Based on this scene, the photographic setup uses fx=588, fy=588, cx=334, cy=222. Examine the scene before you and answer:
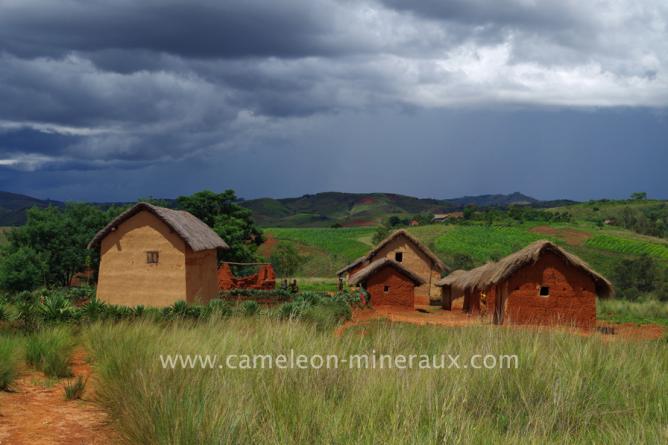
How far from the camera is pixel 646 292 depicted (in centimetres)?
4644

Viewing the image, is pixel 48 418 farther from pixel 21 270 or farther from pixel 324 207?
pixel 324 207

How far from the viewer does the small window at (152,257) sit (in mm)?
26219

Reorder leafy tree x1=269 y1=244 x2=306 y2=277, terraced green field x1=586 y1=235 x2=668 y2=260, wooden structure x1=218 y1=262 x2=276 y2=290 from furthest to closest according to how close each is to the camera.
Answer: terraced green field x1=586 y1=235 x2=668 y2=260
leafy tree x1=269 y1=244 x2=306 y2=277
wooden structure x1=218 y1=262 x2=276 y2=290

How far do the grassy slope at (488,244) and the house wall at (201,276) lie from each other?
3385cm

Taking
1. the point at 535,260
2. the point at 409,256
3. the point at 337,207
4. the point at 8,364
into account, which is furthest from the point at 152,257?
the point at 337,207

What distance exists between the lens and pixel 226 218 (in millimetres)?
42562

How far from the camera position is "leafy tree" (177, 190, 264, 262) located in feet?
135

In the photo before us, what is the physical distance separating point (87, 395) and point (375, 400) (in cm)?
424

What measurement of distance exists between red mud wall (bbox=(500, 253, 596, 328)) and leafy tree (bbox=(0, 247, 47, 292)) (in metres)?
29.0

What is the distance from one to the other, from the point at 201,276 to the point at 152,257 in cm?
292

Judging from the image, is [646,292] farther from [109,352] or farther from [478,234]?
[109,352]

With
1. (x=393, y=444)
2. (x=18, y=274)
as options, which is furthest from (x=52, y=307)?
(x=18, y=274)

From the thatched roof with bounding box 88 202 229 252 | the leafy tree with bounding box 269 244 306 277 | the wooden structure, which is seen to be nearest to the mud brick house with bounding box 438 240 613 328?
the thatched roof with bounding box 88 202 229 252

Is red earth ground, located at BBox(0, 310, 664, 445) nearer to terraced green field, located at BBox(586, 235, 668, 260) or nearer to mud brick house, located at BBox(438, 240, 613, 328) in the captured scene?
mud brick house, located at BBox(438, 240, 613, 328)
